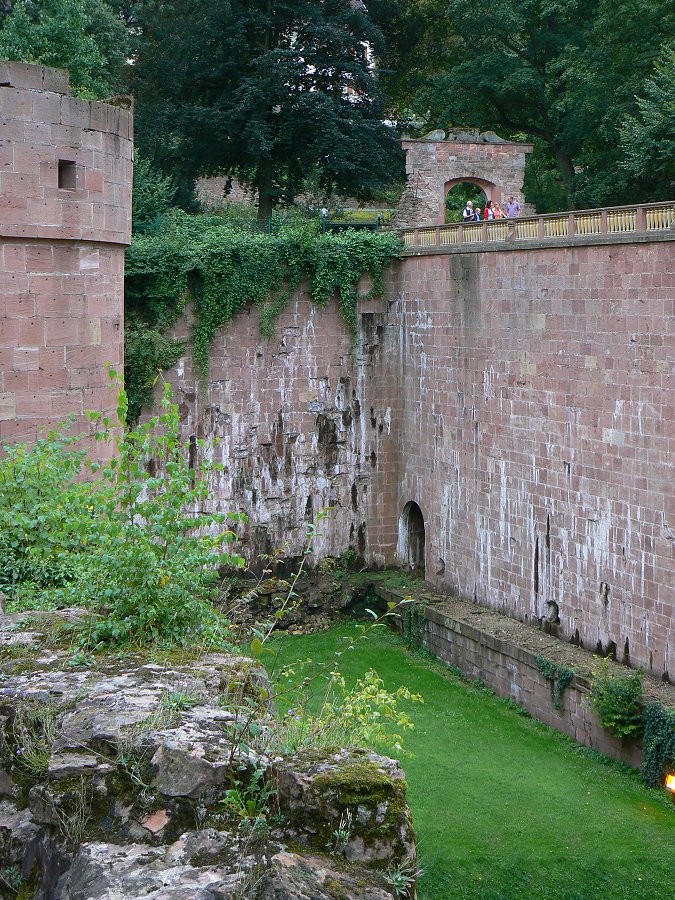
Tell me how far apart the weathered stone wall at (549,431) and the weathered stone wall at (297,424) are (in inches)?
22.0

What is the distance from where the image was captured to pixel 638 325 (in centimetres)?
1509

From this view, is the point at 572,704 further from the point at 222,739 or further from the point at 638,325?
the point at 222,739

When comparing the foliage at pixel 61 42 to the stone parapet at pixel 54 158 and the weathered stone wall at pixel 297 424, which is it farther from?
the stone parapet at pixel 54 158

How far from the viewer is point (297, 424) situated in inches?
827

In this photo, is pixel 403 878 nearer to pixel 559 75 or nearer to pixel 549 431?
pixel 549 431

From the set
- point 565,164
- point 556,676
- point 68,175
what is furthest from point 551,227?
point 565,164

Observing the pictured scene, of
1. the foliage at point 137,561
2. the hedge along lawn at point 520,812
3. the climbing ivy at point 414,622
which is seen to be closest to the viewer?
the foliage at point 137,561

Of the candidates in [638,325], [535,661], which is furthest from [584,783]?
[638,325]

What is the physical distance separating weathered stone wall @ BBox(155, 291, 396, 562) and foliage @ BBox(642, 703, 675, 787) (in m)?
7.74

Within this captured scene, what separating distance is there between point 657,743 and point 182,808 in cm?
→ 1088

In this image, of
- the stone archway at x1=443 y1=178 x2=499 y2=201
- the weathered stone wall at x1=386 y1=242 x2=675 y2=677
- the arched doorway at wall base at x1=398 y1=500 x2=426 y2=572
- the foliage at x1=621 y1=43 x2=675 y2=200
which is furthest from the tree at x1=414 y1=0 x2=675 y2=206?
the arched doorway at wall base at x1=398 y1=500 x2=426 y2=572

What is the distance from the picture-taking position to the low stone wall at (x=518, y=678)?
50.3 feet

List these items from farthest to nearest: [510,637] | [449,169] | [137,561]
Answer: [449,169]
[510,637]
[137,561]

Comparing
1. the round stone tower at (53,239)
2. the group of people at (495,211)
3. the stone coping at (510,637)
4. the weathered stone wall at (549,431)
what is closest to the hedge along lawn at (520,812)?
the stone coping at (510,637)
